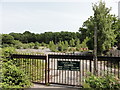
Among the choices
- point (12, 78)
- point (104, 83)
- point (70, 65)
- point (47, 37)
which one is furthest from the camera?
point (47, 37)

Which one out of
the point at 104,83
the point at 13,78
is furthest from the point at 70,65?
the point at 13,78

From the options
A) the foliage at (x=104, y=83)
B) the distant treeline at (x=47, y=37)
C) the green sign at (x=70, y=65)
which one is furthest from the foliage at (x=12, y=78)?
the distant treeline at (x=47, y=37)

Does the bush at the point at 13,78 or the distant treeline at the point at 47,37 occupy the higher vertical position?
the distant treeline at the point at 47,37

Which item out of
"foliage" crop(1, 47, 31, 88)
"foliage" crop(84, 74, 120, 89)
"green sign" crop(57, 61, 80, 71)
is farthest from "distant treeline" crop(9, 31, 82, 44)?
"foliage" crop(84, 74, 120, 89)

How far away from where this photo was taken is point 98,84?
165 inches

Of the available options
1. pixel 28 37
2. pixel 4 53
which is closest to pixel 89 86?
pixel 4 53

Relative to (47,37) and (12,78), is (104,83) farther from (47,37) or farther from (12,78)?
(47,37)

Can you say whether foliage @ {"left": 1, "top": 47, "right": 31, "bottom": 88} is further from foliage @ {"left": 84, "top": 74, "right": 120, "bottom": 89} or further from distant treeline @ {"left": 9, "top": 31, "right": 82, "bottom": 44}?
distant treeline @ {"left": 9, "top": 31, "right": 82, "bottom": 44}

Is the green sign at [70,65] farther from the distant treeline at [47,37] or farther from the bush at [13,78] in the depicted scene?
the distant treeline at [47,37]

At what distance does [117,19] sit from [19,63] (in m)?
15.4

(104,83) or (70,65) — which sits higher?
(70,65)

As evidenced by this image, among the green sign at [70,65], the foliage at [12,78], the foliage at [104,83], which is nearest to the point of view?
the foliage at [104,83]

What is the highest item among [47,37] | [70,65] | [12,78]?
[47,37]

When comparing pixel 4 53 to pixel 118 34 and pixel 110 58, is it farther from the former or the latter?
pixel 118 34
